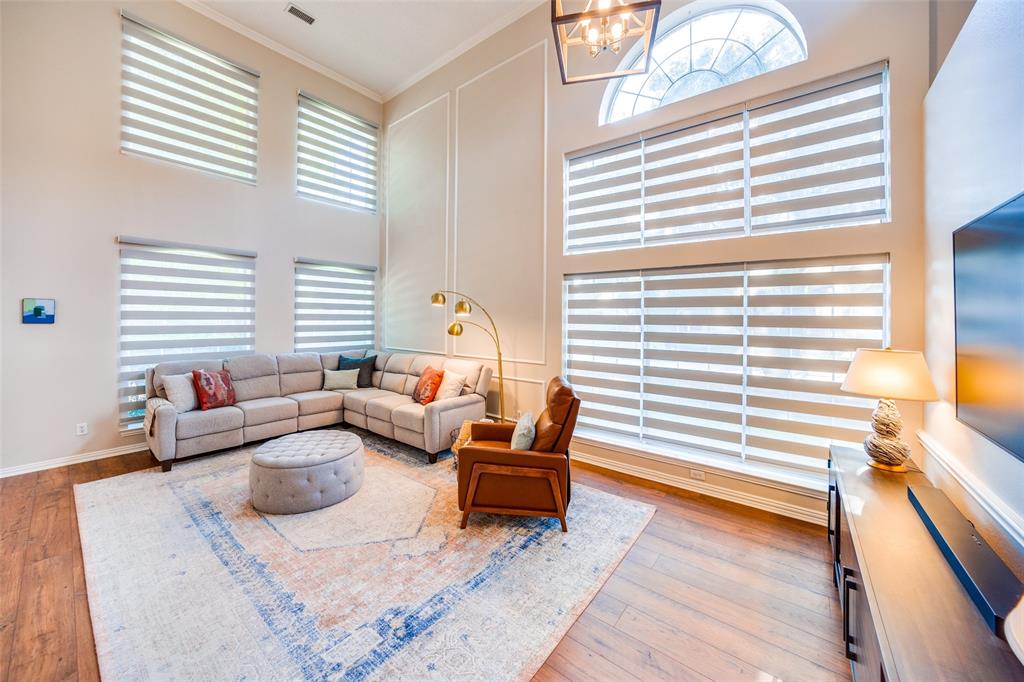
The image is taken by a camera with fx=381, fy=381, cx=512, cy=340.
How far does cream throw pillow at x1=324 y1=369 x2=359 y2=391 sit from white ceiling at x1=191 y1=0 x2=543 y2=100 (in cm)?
425

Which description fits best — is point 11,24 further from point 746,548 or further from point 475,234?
point 746,548

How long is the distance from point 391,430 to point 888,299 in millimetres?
4308

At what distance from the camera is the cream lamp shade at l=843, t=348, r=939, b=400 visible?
1.87 meters

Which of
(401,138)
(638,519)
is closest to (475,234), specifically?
(401,138)

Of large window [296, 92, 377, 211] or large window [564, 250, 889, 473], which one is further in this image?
large window [296, 92, 377, 211]

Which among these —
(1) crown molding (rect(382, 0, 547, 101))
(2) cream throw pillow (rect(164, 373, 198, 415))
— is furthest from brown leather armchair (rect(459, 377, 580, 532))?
(1) crown molding (rect(382, 0, 547, 101))

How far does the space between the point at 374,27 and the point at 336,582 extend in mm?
5749

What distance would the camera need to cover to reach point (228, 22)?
14.9 ft

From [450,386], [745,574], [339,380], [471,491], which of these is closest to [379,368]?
[339,380]

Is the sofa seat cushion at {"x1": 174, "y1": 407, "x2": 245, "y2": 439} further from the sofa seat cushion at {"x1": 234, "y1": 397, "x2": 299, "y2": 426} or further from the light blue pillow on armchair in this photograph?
the light blue pillow on armchair

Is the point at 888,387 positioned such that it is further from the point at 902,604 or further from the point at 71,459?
the point at 71,459

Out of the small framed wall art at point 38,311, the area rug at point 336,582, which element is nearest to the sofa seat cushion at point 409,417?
the area rug at point 336,582

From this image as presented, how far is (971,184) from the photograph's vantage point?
5.50ft

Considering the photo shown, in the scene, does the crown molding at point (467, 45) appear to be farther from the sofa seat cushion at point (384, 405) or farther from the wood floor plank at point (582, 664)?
the wood floor plank at point (582, 664)
